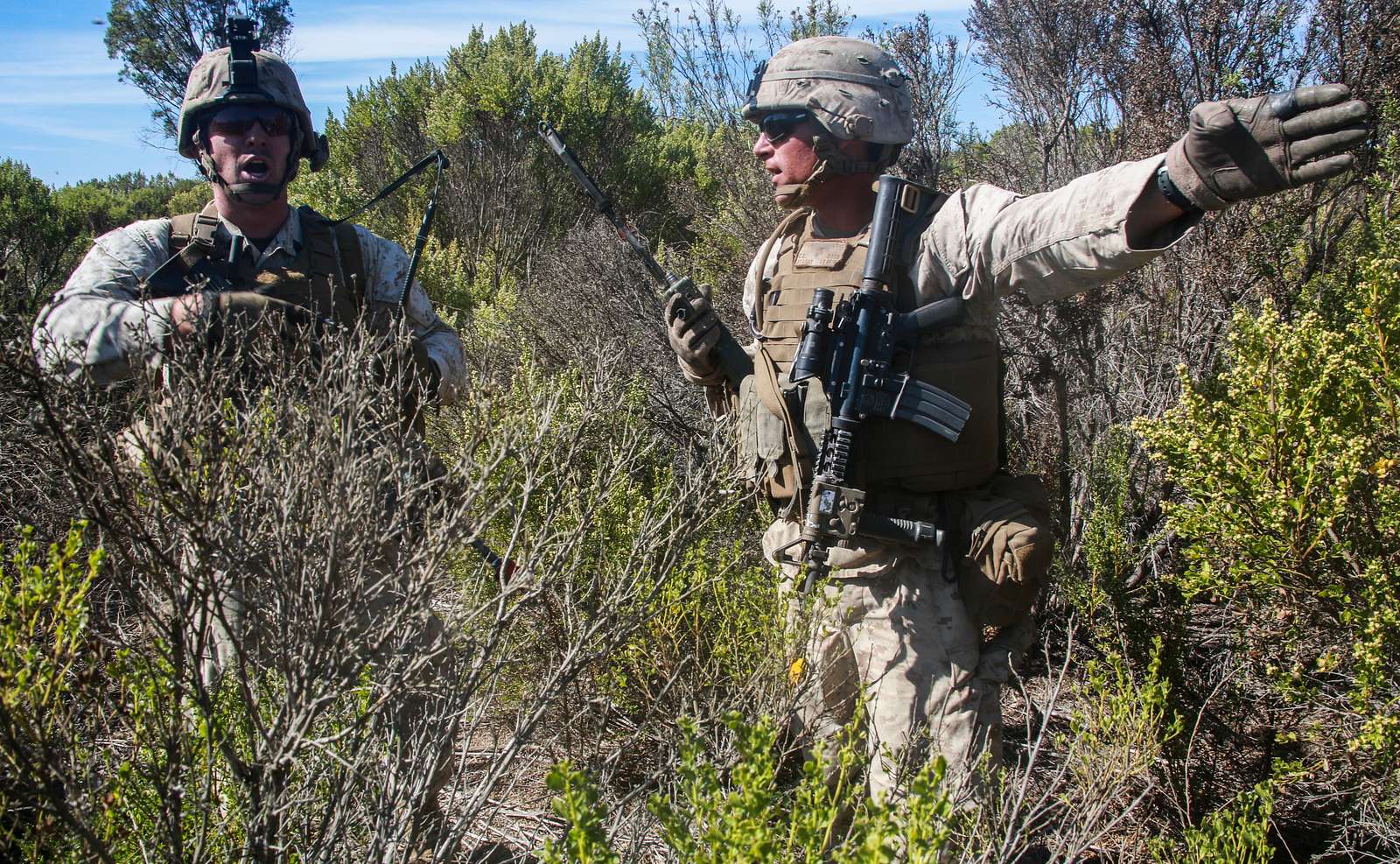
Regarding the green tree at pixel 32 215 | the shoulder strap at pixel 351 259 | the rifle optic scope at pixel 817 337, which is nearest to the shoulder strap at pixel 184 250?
the shoulder strap at pixel 351 259

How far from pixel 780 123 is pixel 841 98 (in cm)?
16

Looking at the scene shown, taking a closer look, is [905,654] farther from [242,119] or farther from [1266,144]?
[242,119]

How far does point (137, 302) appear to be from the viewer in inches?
79.2

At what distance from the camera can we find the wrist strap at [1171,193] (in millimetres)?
1758

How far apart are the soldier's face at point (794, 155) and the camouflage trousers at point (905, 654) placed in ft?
3.01

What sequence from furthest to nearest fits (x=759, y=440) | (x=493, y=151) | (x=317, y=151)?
(x=493, y=151)
(x=317, y=151)
(x=759, y=440)

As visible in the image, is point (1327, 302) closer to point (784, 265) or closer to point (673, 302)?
point (784, 265)

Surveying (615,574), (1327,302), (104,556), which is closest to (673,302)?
(615,574)

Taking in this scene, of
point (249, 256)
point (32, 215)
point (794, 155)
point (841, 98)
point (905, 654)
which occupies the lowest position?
point (905, 654)

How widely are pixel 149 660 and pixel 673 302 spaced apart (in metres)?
1.54

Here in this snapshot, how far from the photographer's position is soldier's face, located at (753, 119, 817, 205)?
2.36m

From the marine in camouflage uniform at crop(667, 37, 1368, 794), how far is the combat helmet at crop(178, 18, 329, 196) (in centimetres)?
120

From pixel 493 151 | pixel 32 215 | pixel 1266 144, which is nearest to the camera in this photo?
pixel 1266 144

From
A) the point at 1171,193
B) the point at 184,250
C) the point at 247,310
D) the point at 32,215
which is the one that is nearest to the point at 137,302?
the point at 247,310
